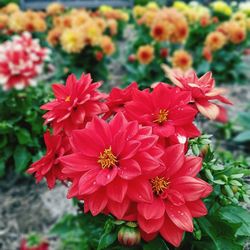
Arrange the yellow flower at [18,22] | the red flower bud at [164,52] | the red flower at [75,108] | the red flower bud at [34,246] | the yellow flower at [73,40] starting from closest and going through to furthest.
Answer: the red flower at [75,108] → the red flower bud at [34,246] → the yellow flower at [73,40] → the red flower bud at [164,52] → the yellow flower at [18,22]

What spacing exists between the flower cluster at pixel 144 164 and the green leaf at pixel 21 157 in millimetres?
1377

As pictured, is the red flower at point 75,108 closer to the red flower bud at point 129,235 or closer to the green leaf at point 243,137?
the red flower bud at point 129,235

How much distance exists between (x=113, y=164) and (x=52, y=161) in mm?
276

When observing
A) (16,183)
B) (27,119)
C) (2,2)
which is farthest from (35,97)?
(2,2)

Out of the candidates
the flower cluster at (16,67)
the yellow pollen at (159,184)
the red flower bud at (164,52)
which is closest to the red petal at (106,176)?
the yellow pollen at (159,184)

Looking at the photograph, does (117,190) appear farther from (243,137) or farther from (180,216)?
(243,137)

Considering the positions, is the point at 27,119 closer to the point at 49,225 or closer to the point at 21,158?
the point at 21,158

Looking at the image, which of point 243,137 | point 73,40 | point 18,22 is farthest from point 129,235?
point 18,22

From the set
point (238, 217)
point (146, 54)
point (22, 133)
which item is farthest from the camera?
point (146, 54)

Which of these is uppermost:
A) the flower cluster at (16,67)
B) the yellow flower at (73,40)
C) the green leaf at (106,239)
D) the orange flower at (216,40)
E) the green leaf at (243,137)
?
the green leaf at (106,239)

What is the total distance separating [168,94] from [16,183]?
2.09 m

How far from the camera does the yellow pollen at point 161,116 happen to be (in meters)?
1.25

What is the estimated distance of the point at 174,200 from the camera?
1.12 meters

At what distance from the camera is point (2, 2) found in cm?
834
